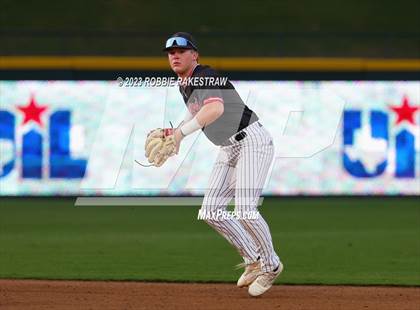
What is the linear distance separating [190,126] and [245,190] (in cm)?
62

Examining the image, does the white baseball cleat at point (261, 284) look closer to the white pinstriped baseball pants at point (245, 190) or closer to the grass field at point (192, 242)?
the white pinstriped baseball pants at point (245, 190)

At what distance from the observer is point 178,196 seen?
1552 centimetres

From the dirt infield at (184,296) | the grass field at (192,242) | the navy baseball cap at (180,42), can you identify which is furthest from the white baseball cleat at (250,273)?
the navy baseball cap at (180,42)

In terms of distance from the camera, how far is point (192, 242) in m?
11.4

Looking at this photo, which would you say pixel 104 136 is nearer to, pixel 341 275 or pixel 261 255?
pixel 341 275

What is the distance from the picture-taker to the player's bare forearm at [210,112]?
275 inches

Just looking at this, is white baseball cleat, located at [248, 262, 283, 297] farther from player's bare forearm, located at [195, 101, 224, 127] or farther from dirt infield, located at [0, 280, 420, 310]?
player's bare forearm, located at [195, 101, 224, 127]

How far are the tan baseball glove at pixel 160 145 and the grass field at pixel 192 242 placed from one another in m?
1.85

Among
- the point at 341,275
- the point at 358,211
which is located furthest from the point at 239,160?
the point at 358,211

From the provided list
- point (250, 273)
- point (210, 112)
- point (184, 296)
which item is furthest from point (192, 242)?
point (210, 112)

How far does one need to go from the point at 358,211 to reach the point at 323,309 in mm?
7727

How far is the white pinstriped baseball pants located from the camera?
7.30 m

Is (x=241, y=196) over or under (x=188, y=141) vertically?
under

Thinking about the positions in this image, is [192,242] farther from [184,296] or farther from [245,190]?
[245,190]
